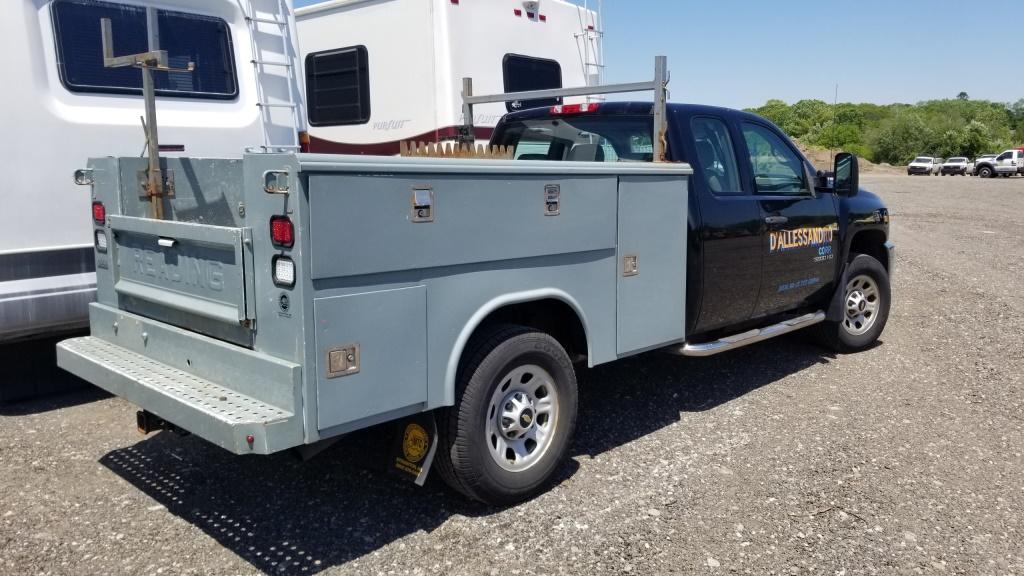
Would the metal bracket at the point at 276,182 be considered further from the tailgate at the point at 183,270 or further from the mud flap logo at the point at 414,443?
the mud flap logo at the point at 414,443

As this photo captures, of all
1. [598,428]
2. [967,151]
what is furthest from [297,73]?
[967,151]

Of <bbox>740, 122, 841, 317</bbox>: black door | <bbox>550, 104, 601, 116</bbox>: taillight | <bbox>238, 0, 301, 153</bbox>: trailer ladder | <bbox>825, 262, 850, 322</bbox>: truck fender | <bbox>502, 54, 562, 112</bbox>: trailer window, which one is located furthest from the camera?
<bbox>502, 54, 562, 112</bbox>: trailer window

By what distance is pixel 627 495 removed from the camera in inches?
170

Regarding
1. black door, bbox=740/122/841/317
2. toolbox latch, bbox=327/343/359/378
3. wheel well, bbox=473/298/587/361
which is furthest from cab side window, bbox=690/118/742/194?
toolbox latch, bbox=327/343/359/378

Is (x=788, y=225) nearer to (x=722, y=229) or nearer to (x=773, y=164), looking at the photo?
(x=773, y=164)

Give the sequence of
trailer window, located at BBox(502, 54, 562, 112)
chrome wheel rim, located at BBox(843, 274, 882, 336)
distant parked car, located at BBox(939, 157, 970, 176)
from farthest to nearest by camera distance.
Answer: distant parked car, located at BBox(939, 157, 970, 176)
trailer window, located at BBox(502, 54, 562, 112)
chrome wheel rim, located at BBox(843, 274, 882, 336)

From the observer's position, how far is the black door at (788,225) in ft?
18.9

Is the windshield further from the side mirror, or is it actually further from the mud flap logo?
the mud flap logo

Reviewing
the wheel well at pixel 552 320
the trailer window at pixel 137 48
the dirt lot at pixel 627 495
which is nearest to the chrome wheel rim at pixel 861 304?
the dirt lot at pixel 627 495

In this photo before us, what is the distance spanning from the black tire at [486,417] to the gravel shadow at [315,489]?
215 mm

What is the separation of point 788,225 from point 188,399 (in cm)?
406

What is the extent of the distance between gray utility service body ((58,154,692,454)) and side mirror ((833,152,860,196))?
87.1 inches

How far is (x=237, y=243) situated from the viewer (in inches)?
135

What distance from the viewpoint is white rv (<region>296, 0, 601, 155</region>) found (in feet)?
26.8
